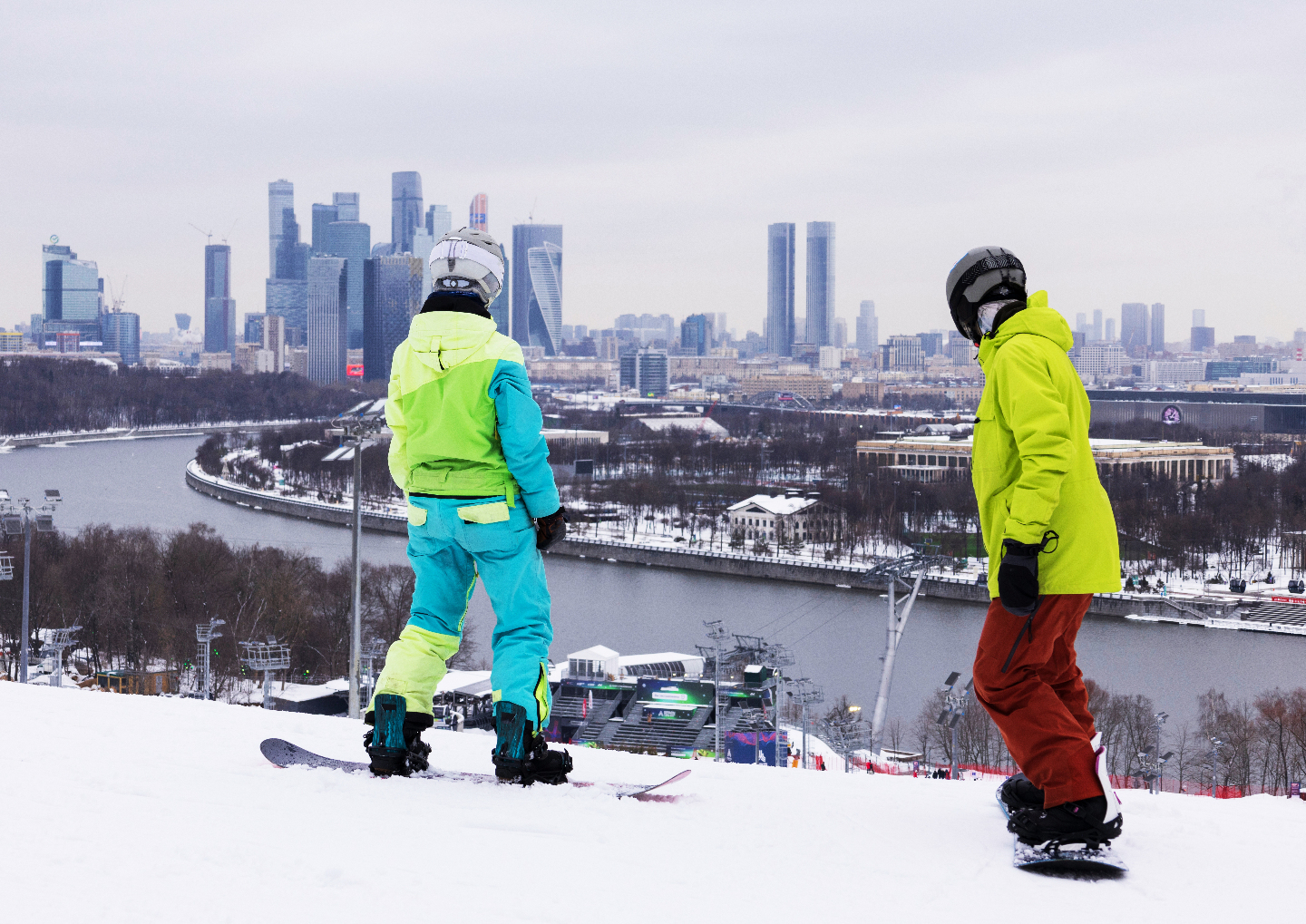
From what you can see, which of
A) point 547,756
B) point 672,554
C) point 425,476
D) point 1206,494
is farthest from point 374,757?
point 1206,494

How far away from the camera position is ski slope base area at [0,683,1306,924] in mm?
1221

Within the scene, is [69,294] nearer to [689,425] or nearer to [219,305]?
[219,305]

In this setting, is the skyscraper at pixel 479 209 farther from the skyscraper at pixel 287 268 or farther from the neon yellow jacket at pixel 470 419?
the neon yellow jacket at pixel 470 419

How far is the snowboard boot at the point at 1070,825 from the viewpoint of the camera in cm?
144

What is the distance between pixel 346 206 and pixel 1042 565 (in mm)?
125147

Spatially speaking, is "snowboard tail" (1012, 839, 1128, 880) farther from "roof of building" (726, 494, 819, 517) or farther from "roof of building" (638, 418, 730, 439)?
"roof of building" (638, 418, 730, 439)

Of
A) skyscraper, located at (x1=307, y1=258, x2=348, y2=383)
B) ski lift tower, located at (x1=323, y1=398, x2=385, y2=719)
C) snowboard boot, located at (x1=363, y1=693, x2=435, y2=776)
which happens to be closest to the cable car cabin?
ski lift tower, located at (x1=323, y1=398, x2=385, y2=719)

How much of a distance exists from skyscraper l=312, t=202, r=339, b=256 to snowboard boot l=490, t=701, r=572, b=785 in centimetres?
11579

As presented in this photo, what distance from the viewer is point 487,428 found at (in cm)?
181

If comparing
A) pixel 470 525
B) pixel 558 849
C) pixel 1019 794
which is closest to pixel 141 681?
pixel 470 525

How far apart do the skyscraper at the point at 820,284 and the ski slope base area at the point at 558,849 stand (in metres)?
130

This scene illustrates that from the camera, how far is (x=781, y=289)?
5108 inches

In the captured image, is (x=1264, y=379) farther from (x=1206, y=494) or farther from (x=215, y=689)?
(x=215, y=689)

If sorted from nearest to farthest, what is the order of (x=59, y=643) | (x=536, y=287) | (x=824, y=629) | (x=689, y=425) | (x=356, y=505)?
1. (x=356, y=505)
2. (x=59, y=643)
3. (x=824, y=629)
4. (x=689, y=425)
5. (x=536, y=287)
